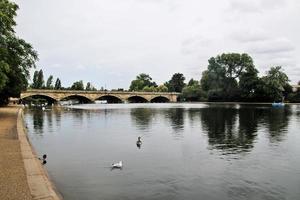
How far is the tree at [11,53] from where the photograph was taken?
1253 inches

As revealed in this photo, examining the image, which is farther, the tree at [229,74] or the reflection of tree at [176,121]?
the tree at [229,74]

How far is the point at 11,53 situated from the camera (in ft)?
135

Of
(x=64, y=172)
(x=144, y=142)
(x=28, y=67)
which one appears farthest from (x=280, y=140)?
(x=28, y=67)

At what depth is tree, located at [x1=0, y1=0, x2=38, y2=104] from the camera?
3182 centimetres

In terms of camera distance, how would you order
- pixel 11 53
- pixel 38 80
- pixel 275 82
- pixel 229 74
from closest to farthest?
1. pixel 11 53
2. pixel 275 82
3. pixel 229 74
4. pixel 38 80

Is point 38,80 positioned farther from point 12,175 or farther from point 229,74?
point 12,175

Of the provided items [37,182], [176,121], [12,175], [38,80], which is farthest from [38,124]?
[38,80]

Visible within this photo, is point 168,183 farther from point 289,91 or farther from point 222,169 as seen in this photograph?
point 289,91

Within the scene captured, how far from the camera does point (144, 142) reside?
87.4 feet

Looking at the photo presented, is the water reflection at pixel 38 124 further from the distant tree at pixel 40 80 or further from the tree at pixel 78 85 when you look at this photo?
the tree at pixel 78 85

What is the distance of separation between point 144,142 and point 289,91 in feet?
Result: 395

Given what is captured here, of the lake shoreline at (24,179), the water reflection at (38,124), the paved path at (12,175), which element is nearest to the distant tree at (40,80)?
the water reflection at (38,124)

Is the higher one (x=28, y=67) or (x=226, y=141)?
(x=28, y=67)

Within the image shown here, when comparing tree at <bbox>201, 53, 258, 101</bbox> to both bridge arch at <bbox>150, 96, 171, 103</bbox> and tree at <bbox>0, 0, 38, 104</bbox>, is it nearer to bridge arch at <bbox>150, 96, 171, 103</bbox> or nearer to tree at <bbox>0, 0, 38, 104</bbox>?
bridge arch at <bbox>150, 96, 171, 103</bbox>
